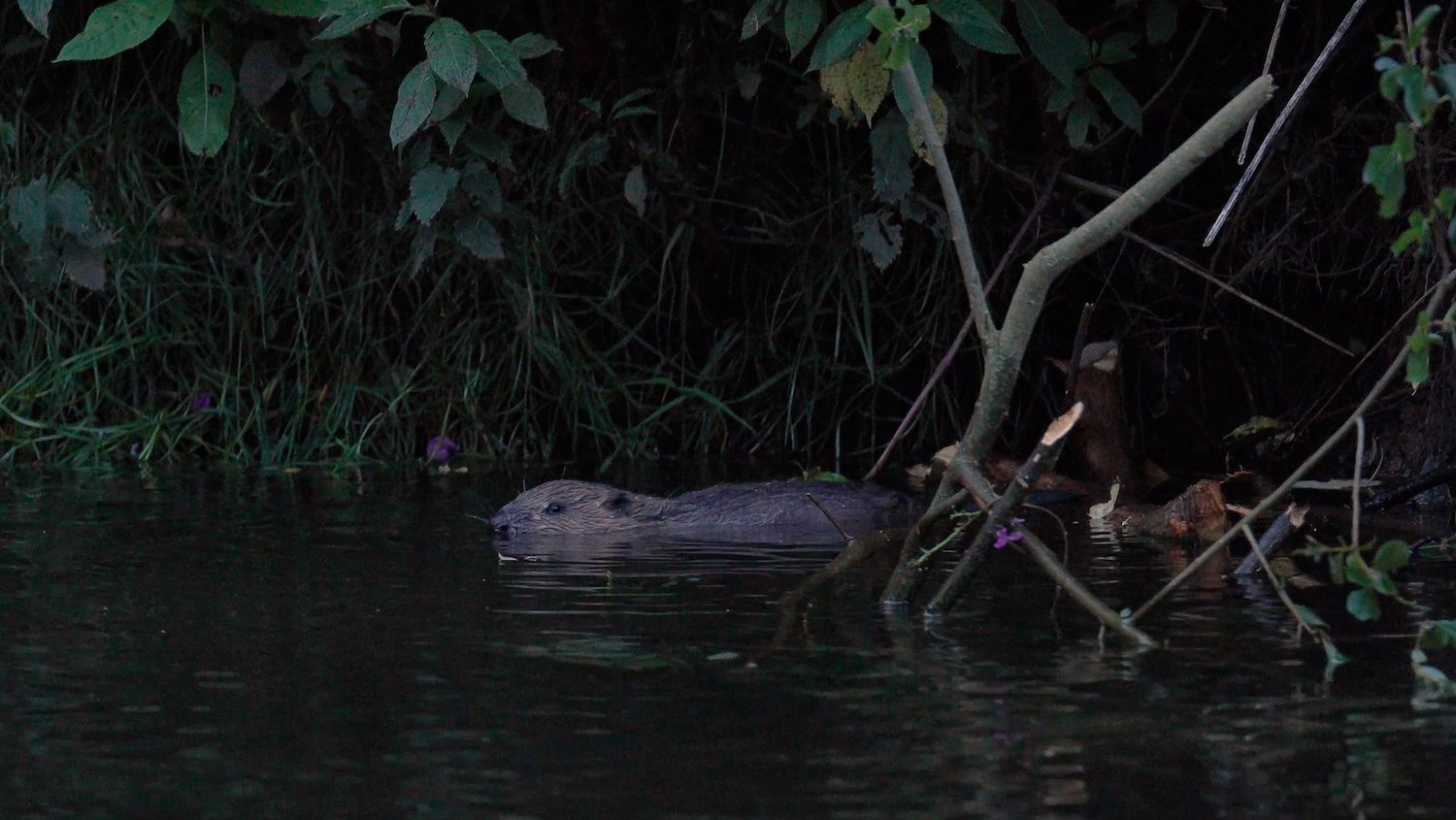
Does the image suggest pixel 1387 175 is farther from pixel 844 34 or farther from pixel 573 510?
pixel 573 510

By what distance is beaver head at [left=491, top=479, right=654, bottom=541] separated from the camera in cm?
584

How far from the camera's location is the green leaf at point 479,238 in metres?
6.89

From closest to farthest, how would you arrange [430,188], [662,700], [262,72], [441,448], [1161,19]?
[662,700] < [1161,19] < [262,72] < [430,188] < [441,448]

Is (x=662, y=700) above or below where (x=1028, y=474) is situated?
below

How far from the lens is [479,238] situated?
6930 mm

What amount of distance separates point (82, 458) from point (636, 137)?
2508mm

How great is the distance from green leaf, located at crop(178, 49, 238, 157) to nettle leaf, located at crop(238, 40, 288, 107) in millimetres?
256

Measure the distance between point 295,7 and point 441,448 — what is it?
91.4 inches

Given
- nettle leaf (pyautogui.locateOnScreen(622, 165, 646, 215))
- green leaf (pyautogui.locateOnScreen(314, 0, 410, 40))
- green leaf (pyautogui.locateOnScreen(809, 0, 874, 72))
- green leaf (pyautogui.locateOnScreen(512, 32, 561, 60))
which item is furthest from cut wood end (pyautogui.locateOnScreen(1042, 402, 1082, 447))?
nettle leaf (pyautogui.locateOnScreen(622, 165, 646, 215))

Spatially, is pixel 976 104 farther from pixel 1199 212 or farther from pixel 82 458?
pixel 82 458

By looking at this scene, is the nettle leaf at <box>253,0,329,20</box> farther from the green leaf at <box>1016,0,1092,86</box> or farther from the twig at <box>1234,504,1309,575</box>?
the twig at <box>1234,504,1309,575</box>

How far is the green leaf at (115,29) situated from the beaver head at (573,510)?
1.66 meters

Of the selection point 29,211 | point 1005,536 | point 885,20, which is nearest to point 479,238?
point 29,211

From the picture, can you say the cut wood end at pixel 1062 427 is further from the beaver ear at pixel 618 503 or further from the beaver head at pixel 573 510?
the beaver ear at pixel 618 503
